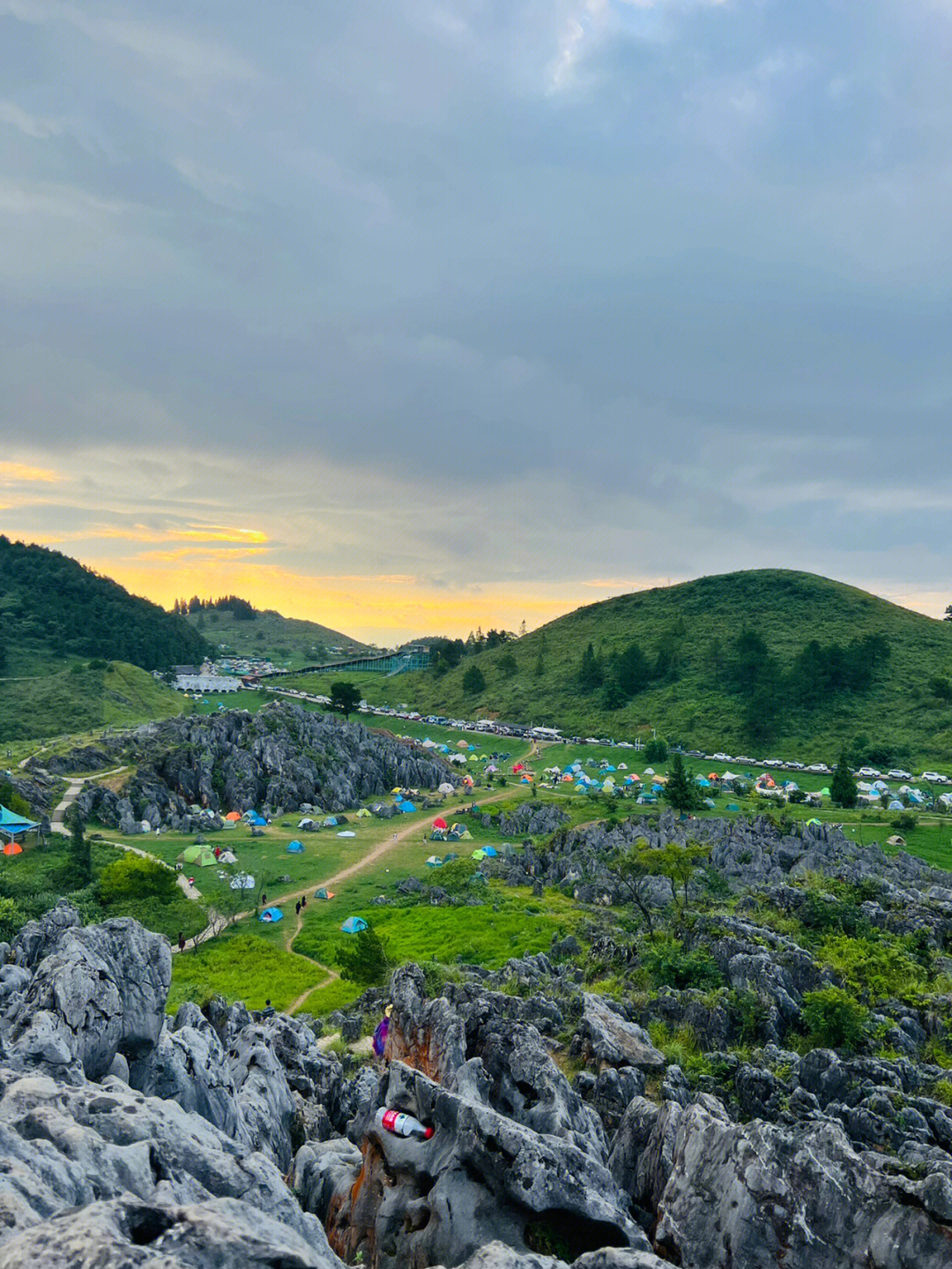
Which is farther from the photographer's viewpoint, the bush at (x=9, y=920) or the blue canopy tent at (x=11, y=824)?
the blue canopy tent at (x=11, y=824)

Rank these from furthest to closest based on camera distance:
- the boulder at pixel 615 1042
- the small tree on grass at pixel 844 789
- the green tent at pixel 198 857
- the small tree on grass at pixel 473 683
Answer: the small tree on grass at pixel 473 683, the small tree on grass at pixel 844 789, the green tent at pixel 198 857, the boulder at pixel 615 1042

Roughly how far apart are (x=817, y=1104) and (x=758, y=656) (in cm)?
13793

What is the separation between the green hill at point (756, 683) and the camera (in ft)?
424

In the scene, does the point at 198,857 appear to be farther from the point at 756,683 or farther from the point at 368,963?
the point at 756,683

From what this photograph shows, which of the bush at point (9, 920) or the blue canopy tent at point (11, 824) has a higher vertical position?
the blue canopy tent at point (11, 824)

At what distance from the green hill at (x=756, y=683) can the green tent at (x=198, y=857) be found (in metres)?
86.5

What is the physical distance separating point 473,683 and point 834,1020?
15245 centimetres

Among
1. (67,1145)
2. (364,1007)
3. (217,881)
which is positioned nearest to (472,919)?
(364,1007)

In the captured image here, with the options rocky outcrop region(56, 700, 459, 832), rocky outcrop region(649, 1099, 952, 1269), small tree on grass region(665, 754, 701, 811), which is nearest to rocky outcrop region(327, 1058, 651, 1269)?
rocky outcrop region(649, 1099, 952, 1269)

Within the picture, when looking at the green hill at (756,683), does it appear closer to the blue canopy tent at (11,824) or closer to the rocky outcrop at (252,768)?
the rocky outcrop at (252,768)

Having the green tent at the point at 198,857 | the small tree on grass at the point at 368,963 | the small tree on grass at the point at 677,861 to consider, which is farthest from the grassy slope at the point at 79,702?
the small tree on grass at the point at 677,861

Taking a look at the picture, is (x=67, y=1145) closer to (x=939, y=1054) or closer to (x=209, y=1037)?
(x=209, y=1037)

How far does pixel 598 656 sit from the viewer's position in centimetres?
17688

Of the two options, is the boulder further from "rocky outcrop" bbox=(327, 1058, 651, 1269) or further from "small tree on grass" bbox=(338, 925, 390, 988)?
"small tree on grass" bbox=(338, 925, 390, 988)
